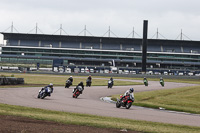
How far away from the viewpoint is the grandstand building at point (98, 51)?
15312 cm

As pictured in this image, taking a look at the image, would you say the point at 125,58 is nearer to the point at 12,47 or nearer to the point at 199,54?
the point at 199,54

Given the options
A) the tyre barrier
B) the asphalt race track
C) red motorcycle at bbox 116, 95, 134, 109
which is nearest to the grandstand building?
the tyre barrier

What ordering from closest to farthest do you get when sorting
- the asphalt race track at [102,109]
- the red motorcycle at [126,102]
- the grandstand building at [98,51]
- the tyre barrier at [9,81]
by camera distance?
1. the asphalt race track at [102,109]
2. the red motorcycle at [126,102]
3. the tyre barrier at [9,81]
4. the grandstand building at [98,51]

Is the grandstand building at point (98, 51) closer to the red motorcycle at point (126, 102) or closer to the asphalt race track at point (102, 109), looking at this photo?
the asphalt race track at point (102, 109)

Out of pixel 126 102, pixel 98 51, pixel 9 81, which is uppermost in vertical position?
pixel 98 51

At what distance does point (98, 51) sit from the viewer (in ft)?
509

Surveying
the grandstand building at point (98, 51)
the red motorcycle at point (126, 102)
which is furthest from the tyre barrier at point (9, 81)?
the grandstand building at point (98, 51)

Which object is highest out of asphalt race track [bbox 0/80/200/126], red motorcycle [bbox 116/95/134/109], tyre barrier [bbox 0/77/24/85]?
tyre barrier [bbox 0/77/24/85]

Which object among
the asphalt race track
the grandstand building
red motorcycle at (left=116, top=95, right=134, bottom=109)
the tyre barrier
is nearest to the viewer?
the asphalt race track

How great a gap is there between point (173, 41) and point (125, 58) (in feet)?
73.6

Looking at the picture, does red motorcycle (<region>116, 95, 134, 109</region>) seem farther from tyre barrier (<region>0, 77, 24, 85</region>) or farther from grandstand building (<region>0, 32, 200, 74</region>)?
grandstand building (<region>0, 32, 200, 74</region>)

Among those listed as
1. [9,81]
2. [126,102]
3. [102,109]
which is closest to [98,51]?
[9,81]

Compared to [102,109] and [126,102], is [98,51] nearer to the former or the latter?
[126,102]

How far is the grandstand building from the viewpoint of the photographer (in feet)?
502
